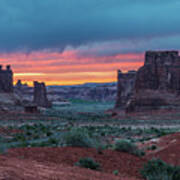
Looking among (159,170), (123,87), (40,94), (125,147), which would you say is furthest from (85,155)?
(40,94)

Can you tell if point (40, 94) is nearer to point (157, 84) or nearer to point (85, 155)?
point (157, 84)

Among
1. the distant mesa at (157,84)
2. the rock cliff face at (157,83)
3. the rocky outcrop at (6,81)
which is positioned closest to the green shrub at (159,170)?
the distant mesa at (157,84)

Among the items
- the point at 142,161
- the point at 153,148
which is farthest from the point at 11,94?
the point at 142,161

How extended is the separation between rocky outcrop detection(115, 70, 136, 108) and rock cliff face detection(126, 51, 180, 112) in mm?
15632

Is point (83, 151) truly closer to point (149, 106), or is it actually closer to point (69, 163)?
point (69, 163)

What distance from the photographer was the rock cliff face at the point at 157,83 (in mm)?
65688

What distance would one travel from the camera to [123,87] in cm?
8894

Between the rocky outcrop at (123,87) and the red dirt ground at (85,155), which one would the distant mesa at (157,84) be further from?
the red dirt ground at (85,155)

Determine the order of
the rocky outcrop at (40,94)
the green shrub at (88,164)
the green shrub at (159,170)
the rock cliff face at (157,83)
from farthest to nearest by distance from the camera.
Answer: the rocky outcrop at (40,94) → the rock cliff face at (157,83) → the green shrub at (88,164) → the green shrub at (159,170)

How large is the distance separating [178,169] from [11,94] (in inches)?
3068

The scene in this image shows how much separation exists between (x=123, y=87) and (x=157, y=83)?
21.1m

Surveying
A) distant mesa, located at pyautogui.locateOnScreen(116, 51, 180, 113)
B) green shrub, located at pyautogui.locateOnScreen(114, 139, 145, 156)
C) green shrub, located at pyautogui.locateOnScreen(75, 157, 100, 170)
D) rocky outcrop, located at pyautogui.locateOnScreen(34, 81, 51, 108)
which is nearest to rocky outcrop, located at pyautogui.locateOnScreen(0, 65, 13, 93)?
rocky outcrop, located at pyautogui.locateOnScreen(34, 81, 51, 108)

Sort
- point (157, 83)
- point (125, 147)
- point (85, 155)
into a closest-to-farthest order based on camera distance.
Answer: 1. point (85, 155)
2. point (125, 147)
3. point (157, 83)

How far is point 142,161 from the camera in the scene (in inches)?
572
